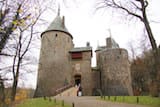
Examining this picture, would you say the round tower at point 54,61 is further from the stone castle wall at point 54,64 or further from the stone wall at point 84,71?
the stone wall at point 84,71

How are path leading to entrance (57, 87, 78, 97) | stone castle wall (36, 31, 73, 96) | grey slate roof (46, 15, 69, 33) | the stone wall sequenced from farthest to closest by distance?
grey slate roof (46, 15, 69, 33)
the stone wall
stone castle wall (36, 31, 73, 96)
path leading to entrance (57, 87, 78, 97)

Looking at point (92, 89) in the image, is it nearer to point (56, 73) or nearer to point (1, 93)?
point (56, 73)

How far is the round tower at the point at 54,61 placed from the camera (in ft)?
87.1

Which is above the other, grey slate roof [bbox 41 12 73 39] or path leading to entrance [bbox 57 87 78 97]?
grey slate roof [bbox 41 12 73 39]

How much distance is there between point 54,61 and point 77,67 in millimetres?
4060

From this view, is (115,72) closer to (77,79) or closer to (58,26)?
(77,79)

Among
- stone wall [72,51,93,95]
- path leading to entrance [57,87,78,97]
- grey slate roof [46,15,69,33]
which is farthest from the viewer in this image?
grey slate roof [46,15,69,33]

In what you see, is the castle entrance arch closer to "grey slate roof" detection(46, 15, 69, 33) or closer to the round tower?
the round tower

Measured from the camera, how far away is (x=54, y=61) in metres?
27.9

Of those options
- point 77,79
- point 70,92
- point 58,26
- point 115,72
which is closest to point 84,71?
point 77,79

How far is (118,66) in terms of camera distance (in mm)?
29203

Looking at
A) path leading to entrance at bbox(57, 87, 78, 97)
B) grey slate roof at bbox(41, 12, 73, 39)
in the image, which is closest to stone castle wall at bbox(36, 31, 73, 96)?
grey slate roof at bbox(41, 12, 73, 39)

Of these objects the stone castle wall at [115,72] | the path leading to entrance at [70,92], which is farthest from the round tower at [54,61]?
the stone castle wall at [115,72]

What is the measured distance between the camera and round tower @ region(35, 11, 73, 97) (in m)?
26.6
